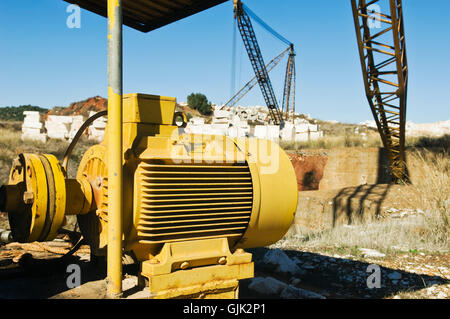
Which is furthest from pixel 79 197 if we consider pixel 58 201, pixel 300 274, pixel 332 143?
pixel 332 143

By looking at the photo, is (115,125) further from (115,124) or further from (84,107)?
(84,107)

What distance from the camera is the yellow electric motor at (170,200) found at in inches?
91.2

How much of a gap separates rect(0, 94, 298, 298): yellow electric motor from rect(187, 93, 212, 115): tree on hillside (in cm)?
3863

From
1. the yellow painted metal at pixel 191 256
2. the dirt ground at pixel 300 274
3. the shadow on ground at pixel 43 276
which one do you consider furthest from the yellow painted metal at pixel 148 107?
the shadow on ground at pixel 43 276

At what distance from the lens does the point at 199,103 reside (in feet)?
135

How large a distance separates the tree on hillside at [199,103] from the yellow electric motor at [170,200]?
1521 inches

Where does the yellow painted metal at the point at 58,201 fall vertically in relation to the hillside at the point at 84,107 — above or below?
below

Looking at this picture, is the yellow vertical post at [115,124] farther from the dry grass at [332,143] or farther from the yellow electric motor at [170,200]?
the dry grass at [332,143]

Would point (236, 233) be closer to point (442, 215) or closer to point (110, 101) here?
point (110, 101)

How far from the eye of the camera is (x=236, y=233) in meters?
2.66

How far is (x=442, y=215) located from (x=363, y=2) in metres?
5.82

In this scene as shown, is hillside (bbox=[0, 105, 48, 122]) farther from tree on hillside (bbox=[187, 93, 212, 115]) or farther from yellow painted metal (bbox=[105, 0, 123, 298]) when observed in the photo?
yellow painted metal (bbox=[105, 0, 123, 298])

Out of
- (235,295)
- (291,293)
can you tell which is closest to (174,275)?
(235,295)

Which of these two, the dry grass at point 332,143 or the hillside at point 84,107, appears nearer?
the dry grass at point 332,143
